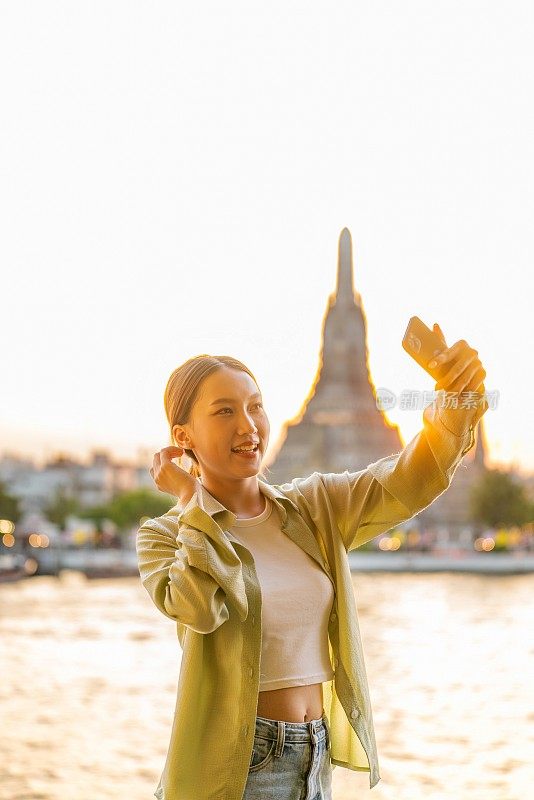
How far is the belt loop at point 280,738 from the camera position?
125 cm

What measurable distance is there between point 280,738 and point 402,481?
308 mm

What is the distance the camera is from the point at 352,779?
5418 millimetres

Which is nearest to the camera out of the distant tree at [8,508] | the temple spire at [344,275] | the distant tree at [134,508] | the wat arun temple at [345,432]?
the distant tree at [8,508]

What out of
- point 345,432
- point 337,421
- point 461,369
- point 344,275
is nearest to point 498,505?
point 345,432

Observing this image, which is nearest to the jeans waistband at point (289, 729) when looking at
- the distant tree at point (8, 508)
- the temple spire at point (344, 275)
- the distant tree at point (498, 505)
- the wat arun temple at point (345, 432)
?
the distant tree at point (498, 505)

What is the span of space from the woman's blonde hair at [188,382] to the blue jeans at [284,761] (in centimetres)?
35

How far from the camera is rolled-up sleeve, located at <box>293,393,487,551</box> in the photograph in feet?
4.12

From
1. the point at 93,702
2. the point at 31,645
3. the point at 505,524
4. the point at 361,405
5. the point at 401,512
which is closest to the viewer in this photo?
the point at 401,512

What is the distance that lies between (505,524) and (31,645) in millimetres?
25739

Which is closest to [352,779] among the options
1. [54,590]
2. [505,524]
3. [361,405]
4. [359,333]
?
[54,590]

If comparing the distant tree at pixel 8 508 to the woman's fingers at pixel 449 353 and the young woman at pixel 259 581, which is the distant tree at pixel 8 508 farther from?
the woman's fingers at pixel 449 353

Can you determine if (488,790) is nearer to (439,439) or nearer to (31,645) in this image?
(439,439)

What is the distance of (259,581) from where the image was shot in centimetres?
126

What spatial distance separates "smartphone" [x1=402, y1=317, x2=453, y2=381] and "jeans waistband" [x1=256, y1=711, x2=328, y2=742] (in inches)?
16.1
